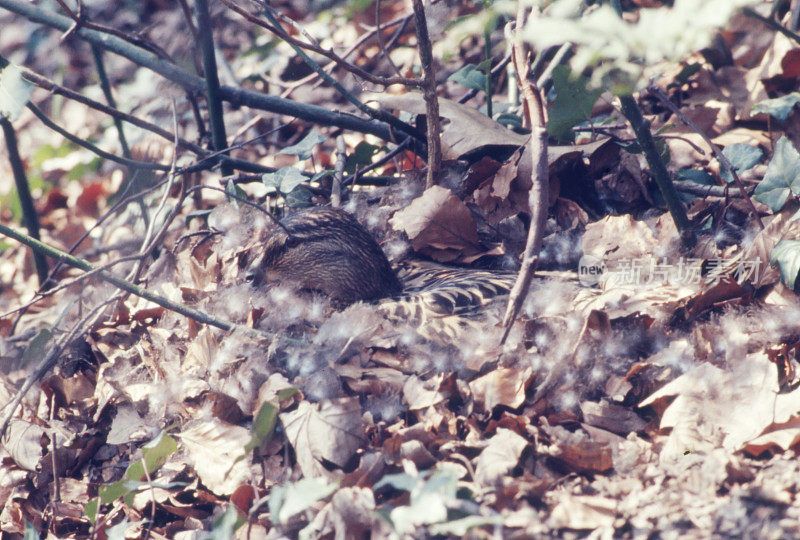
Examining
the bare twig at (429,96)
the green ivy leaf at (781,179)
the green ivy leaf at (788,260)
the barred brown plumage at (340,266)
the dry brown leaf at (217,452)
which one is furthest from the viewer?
the barred brown plumage at (340,266)

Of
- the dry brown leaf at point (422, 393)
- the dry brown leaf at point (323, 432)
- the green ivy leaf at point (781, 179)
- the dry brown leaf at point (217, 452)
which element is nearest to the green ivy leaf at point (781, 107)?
the green ivy leaf at point (781, 179)

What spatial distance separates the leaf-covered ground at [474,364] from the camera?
69.0 inches

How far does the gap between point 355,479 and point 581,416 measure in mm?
743

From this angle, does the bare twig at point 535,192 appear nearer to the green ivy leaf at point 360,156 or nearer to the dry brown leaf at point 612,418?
the dry brown leaf at point 612,418

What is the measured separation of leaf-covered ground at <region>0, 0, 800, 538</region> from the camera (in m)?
1.75

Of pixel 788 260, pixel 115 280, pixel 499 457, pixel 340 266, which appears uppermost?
pixel 115 280

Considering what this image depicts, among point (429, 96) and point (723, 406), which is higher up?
point (429, 96)

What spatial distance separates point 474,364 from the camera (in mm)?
2250

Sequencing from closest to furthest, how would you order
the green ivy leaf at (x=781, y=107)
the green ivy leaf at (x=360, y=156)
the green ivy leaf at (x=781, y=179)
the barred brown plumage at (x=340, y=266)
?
the green ivy leaf at (x=781, y=179), the barred brown plumage at (x=340, y=266), the green ivy leaf at (x=781, y=107), the green ivy leaf at (x=360, y=156)

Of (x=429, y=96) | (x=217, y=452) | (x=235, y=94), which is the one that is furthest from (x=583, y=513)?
(x=235, y=94)

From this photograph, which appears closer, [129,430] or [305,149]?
[129,430]

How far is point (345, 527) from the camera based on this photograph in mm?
1703

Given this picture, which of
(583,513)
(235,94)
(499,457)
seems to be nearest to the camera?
(583,513)

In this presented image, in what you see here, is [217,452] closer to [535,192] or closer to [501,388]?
[501,388]
